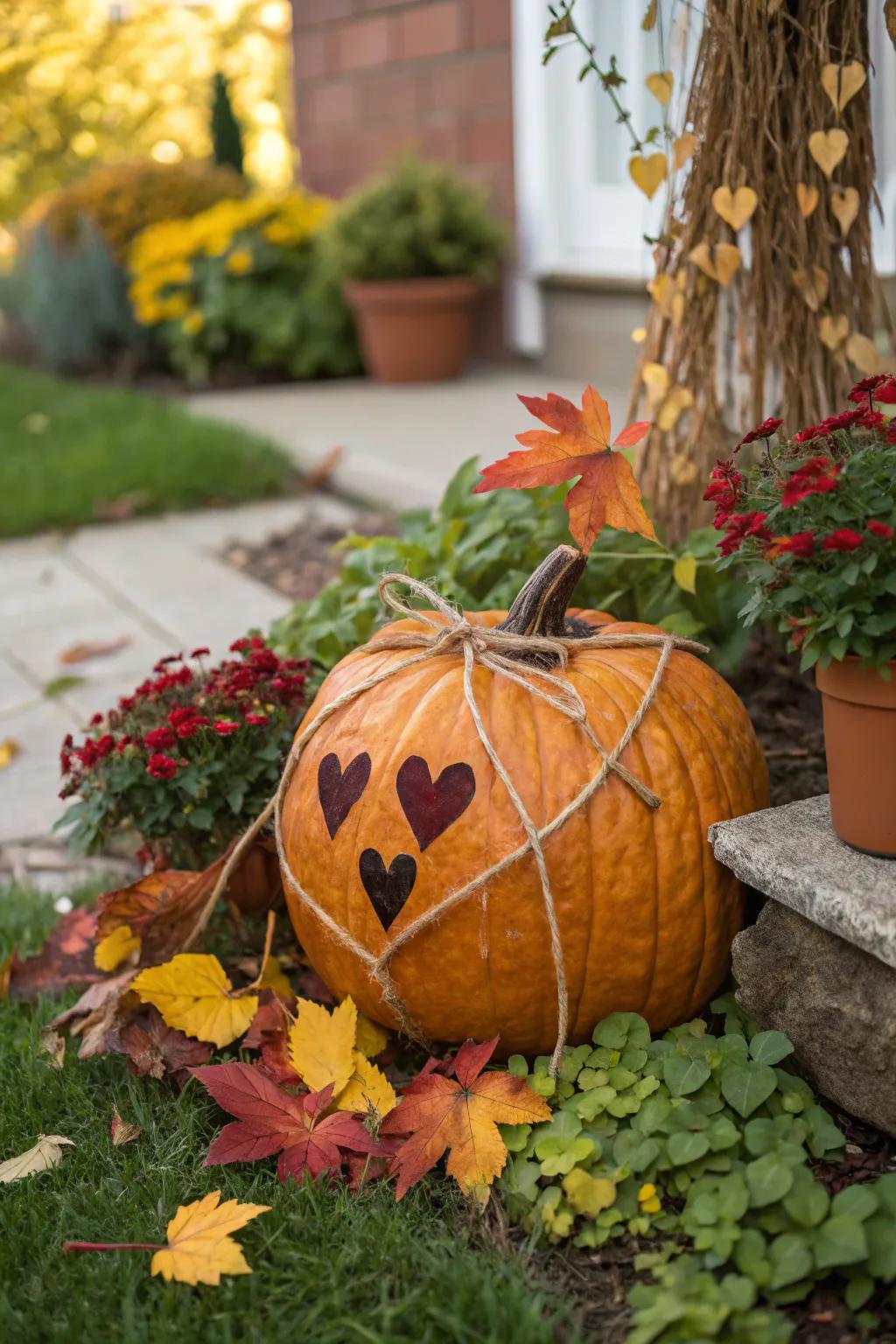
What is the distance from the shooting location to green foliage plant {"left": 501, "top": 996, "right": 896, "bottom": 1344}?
1.40 metres

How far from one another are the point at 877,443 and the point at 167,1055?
129 centimetres

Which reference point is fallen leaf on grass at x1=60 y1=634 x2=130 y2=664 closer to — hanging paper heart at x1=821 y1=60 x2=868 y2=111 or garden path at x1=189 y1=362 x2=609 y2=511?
garden path at x1=189 y1=362 x2=609 y2=511

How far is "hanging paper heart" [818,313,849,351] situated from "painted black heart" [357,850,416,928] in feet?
4.10

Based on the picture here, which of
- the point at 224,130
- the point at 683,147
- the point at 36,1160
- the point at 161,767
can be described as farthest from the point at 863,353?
the point at 224,130

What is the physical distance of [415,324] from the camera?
20.4 feet

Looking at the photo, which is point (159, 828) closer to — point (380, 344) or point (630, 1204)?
point (630, 1204)

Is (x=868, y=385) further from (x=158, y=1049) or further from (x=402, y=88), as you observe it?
(x=402, y=88)

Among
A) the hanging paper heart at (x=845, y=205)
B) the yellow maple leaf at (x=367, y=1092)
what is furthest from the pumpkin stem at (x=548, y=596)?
the hanging paper heart at (x=845, y=205)

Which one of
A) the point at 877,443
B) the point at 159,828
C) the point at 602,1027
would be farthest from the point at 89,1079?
the point at 877,443

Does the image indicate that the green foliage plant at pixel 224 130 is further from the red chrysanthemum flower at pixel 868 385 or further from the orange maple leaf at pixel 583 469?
the red chrysanthemum flower at pixel 868 385

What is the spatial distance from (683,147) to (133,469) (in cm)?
357

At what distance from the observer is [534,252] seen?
6.18 metres

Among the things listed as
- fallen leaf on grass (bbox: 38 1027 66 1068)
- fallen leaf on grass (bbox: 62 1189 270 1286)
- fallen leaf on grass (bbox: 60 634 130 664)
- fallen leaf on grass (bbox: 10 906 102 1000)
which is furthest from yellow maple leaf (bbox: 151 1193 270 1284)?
fallen leaf on grass (bbox: 60 634 130 664)

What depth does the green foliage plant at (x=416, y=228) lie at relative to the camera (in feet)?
19.7
